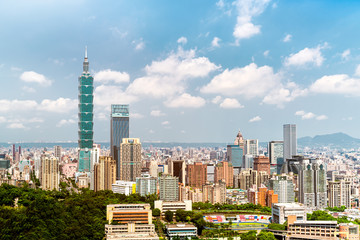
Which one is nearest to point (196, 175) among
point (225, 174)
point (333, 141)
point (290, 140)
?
point (225, 174)

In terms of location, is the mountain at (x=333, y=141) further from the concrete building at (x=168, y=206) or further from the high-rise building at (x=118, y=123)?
the concrete building at (x=168, y=206)

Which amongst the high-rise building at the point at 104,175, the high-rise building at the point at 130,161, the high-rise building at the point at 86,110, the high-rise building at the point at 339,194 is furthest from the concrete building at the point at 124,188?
the high-rise building at the point at 86,110

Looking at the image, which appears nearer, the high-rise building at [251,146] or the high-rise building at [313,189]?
the high-rise building at [313,189]

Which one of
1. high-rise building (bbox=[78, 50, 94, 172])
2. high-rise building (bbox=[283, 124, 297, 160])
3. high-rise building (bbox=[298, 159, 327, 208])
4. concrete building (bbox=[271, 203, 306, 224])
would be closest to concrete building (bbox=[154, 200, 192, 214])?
concrete building (bbox=[271, 203, 306, 224])

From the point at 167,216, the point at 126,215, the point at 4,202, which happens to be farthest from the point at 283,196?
the point at 4,202

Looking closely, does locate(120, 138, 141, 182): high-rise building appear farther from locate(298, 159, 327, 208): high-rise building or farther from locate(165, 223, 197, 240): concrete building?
locate(165, 223, 197, 240): concrete building

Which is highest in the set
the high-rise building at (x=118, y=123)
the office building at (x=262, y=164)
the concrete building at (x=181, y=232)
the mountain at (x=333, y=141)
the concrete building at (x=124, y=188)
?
the high-rise building at (x=118, y=123)

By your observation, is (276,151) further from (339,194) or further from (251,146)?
(339,194)
